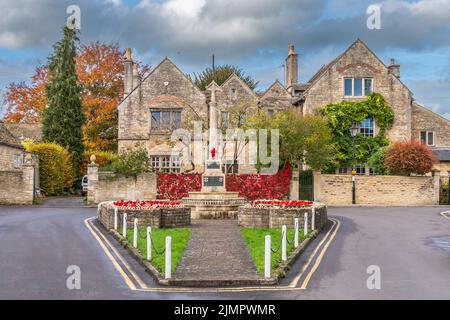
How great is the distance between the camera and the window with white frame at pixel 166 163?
163ft

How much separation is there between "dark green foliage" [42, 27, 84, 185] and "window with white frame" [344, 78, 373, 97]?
22508 mm

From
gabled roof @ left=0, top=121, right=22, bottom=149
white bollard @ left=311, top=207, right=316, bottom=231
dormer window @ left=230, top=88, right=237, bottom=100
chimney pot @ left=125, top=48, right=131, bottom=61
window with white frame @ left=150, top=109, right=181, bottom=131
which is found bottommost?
white bollard @ left=311, top=207, right=316, bottom=231

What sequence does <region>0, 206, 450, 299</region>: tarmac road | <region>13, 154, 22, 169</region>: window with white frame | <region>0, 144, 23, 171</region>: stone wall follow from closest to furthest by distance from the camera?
<region>0, 206, 450, 299</region>: tarmac road → <region>0, 144, 23, 171</region>: stone wall → <region>13, 154, 22, 169</region>: window with white frame

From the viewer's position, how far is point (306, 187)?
42.2 m

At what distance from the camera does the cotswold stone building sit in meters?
50.1

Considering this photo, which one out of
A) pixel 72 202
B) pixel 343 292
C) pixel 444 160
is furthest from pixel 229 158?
pixel 343 292

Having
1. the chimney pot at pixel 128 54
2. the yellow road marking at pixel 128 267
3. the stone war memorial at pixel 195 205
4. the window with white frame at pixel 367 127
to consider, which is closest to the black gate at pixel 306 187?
the stone war memorial at pixel 195 205

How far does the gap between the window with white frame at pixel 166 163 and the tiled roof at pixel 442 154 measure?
67.7 feet

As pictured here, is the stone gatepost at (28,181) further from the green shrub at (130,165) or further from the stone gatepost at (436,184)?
the stone gatepost at (436,184)

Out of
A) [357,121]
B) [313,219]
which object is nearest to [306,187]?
[357,121]

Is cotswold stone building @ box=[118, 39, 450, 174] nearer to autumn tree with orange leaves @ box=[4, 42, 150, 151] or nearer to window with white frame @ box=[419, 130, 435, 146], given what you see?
window with white frame @ box=[419, 130, 435, 146]

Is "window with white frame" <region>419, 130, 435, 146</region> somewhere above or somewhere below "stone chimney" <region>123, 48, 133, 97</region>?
below

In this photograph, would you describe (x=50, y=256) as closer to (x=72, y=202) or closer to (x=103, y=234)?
(x=103, y=234)

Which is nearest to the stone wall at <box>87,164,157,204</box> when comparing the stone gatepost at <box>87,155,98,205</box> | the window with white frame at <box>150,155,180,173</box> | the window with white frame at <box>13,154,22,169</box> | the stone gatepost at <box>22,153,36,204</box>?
the stone gatepost at <box>87,155,98,205</box>
